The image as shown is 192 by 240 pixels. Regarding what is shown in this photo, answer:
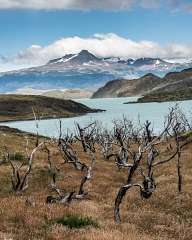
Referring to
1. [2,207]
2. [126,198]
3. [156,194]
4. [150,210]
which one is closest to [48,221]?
[2,207]

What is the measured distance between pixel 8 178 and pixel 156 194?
1404 centimetres

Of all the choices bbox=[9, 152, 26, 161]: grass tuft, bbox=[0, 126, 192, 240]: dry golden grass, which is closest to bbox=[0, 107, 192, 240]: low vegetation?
bbox=[0, 126, 192, 240]: dry golden grass

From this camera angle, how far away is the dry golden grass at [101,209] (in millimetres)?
15141

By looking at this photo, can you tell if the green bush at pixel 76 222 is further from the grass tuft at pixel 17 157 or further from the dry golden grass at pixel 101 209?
the grass tuft at pixel 17 157

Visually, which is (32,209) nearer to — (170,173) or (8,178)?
(8,178)

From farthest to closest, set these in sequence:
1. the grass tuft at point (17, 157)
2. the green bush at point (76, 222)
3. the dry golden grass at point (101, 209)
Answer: the grass tuft at point (17, 157)
the green bush at point (76, 222)
the dry golden grass at point (101, 209)

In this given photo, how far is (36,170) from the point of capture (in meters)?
47.2

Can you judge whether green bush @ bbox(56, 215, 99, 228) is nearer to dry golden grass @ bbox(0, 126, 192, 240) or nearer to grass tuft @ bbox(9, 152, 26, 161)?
dry golden grass @ bbox(0, 126, 192, 240)

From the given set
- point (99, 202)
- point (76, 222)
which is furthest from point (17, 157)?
Answer: point (76, 222)

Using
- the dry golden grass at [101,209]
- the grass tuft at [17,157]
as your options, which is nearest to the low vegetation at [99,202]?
the dry golden grass at [101,209]

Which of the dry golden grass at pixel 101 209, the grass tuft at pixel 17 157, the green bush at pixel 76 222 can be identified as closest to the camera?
the dry golden grass at pixel 101 209

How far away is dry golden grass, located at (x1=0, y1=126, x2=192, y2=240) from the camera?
1514 cm

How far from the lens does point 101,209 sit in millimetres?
26656

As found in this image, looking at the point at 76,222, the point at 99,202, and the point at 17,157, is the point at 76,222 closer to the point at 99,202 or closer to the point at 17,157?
the point at 99,202
